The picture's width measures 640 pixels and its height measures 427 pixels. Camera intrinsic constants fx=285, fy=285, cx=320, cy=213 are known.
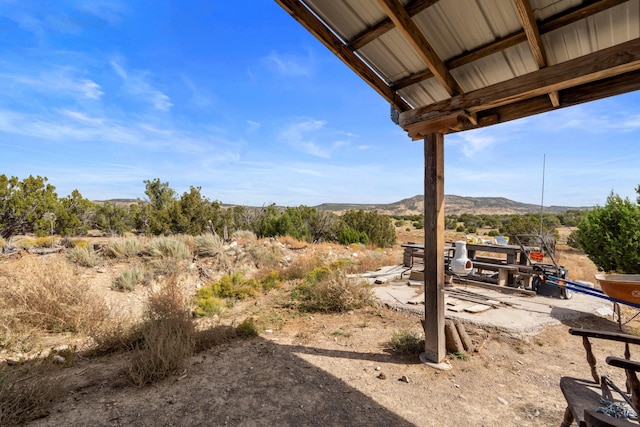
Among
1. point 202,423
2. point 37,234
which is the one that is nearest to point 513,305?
point 202,423

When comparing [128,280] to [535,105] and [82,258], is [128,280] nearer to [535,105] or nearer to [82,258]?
[82,258]

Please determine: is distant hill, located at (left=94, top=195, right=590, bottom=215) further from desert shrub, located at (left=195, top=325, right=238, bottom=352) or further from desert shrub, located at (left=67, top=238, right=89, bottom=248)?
desert shrub, located at (left=195, top=325, right=238, bottom=352)

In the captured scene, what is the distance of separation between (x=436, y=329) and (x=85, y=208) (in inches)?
626

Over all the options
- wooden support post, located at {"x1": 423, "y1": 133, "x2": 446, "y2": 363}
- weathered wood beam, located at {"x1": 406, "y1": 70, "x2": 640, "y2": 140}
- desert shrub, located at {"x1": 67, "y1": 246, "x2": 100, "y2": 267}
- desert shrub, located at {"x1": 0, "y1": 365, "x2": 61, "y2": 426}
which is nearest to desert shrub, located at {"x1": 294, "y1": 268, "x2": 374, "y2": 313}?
wooden support post, located at {"x1": 423, "y1": 133, "x2": 446, "y2": 363}

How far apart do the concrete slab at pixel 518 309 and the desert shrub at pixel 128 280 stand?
528 centimetres

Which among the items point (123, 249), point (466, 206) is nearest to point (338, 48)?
point (123, 249)

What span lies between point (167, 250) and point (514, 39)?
8.59 m

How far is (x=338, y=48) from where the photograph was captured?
2.57 m

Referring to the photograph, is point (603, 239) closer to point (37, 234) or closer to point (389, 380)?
point (389, 380)

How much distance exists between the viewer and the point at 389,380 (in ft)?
10.1

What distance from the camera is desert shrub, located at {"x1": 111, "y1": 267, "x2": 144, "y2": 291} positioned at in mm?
6133

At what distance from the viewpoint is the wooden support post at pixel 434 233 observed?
10.3 feet

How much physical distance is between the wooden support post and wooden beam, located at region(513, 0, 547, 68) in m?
1.07

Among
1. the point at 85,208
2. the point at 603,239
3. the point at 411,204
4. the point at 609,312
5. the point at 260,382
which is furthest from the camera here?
the point at 411,204
